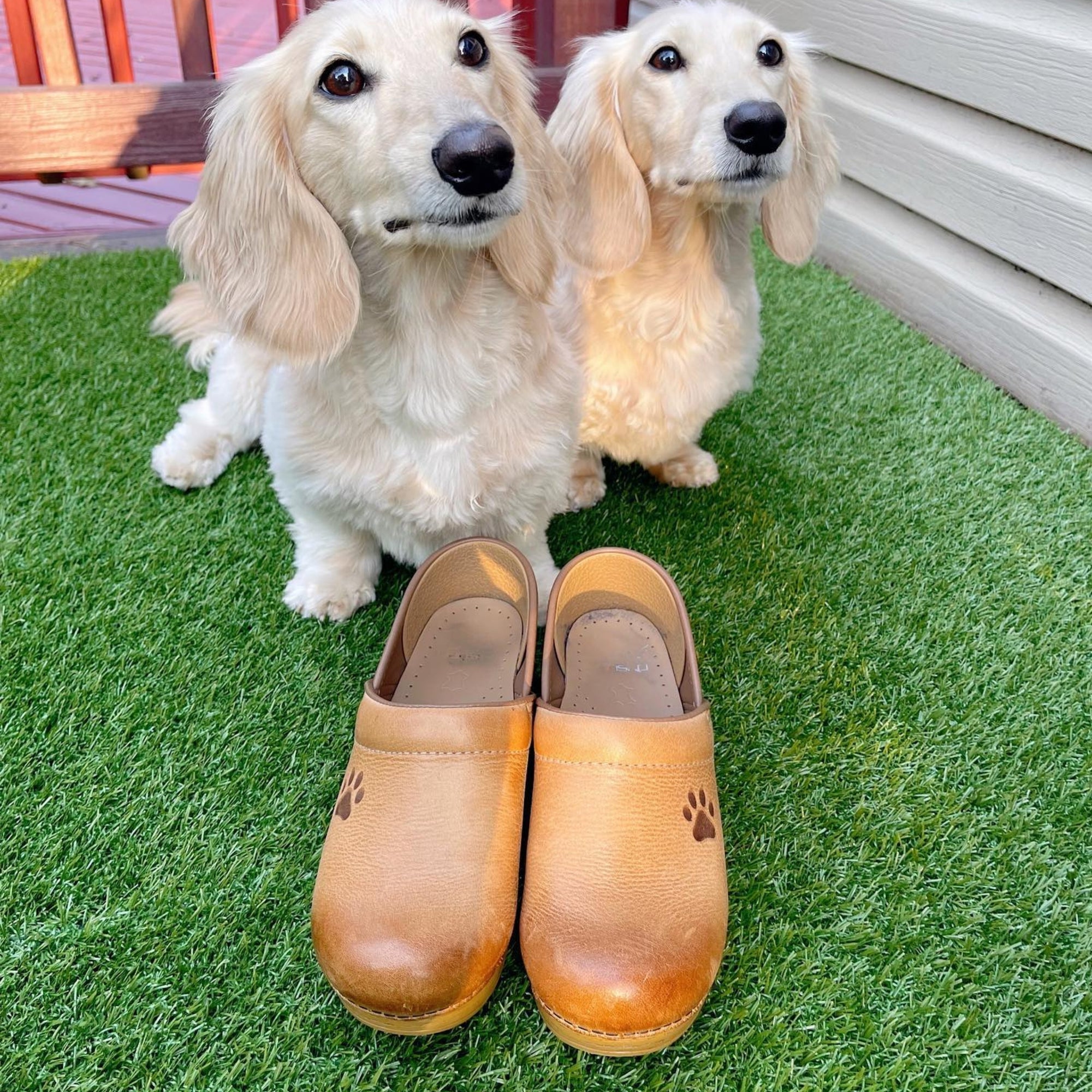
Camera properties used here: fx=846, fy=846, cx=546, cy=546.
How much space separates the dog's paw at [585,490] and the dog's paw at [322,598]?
1.86 ft

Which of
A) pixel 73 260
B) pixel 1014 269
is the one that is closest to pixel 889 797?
pixel 1014 269

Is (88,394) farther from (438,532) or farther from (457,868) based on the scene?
(457,868)

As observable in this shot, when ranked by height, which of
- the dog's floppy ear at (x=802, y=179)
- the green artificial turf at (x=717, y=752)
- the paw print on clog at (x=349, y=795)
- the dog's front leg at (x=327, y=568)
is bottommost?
the green artificial turf at (x=717, y=752)

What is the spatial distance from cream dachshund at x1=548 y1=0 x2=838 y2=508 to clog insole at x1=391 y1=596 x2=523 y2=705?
0.56 meters

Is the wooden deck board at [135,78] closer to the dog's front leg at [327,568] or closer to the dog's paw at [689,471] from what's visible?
the dog's front leg at [327,568]

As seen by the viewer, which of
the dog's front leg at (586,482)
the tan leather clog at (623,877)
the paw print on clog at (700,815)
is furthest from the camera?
the dog's front leg at (586,482)

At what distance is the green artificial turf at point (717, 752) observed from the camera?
1.05 metres

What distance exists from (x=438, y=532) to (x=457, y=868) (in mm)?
649

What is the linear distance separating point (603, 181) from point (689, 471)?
2.26 ft

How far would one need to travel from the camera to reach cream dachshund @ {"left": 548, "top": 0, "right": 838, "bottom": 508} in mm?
1583

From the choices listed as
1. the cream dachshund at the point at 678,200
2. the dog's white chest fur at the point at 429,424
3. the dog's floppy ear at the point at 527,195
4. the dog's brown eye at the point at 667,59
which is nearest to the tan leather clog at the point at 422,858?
the dog's white chest fur at the point at 429,424

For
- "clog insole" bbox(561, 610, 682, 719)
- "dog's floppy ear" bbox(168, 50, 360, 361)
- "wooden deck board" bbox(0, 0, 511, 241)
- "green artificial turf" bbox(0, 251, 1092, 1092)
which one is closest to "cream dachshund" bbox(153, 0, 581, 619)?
"dog's floppy ear" bbox(168, 50, 360, 361)

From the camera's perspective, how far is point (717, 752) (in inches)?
56.5

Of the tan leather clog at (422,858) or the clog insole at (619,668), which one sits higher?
the tan leather clog at (422,858)
